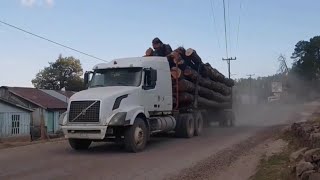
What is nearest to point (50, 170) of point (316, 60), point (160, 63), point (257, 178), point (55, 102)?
point (257, 178)

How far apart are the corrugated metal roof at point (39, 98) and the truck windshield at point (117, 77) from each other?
98.5 feet

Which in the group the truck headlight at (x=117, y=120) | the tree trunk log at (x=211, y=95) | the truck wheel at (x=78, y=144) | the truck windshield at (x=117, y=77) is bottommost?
the truck wheel at (x=78, y=144)

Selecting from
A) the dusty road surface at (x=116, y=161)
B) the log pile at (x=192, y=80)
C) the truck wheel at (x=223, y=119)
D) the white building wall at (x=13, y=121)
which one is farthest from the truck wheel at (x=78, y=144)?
the white building wall at (x=13, y=121)

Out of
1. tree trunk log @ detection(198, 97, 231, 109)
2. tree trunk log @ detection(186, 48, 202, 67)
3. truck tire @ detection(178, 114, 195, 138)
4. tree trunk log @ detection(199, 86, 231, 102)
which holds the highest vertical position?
tree trunk log @ detection(186, 48, 202, 67)

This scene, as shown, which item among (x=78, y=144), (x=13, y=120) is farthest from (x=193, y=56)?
(x=13, y=120)

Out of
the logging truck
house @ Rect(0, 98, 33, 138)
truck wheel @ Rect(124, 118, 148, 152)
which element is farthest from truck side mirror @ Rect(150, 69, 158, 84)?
house @ Rect(0, 98, 33, 138)

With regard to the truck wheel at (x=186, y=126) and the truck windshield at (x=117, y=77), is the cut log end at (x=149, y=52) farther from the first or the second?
the truck windshield at (x=117, y=77)

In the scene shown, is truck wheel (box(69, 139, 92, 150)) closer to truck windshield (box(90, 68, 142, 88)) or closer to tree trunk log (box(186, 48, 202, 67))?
truck windshield (box(90, 68, 142, 88))

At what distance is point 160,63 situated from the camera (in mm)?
17500

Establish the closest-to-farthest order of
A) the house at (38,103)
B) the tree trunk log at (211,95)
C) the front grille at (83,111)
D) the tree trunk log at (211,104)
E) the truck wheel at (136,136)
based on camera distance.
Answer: the front grille at (83,111)
the truck wheel at (136,136)
the tree trunk log at (211,95)
the tree trunk log at (211,104)
the house at (38,103)

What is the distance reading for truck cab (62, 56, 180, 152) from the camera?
44.9ft

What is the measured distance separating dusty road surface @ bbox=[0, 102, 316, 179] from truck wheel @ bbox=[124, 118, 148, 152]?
1.01ft

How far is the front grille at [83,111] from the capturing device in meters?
13.7

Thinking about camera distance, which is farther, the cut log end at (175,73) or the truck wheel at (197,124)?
the truck wheel at (197,124)
